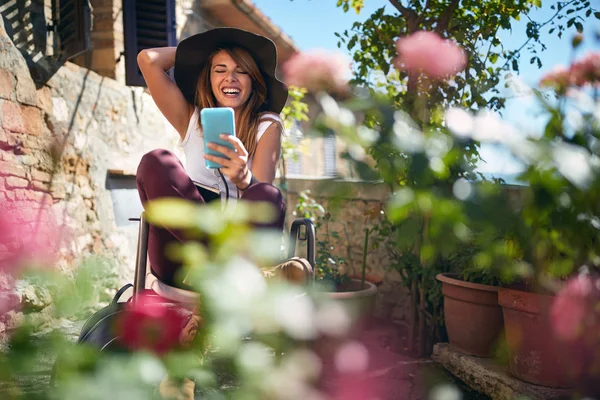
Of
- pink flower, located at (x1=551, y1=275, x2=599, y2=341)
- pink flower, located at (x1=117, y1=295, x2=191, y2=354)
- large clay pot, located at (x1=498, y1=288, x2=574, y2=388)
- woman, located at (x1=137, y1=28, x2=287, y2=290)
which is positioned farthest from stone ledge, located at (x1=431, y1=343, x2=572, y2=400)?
pink flower, located at (x1=117, y1=295, x2=191, y2=354)

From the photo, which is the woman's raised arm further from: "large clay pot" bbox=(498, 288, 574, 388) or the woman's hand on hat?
"large clay pot" bbox=(498, 288, 574, 388)

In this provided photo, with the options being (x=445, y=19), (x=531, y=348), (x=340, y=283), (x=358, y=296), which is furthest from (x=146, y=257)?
(x=445, y=19)

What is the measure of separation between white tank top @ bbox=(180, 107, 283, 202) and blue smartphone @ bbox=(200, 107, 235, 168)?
0.50 metres

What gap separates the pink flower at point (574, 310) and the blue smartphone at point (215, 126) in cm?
90

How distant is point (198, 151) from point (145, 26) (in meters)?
3.31

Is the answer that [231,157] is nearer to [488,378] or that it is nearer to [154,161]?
[154,161]

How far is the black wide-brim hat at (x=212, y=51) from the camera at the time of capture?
2.07m

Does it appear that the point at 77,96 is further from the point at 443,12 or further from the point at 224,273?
the point at 224,273

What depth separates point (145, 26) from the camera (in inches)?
193

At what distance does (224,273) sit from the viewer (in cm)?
52

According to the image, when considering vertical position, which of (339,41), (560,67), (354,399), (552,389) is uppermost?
(339,41)

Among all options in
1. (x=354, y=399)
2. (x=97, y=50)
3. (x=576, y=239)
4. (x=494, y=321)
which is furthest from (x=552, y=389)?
(x=97, y=50)

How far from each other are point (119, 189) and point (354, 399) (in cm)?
404

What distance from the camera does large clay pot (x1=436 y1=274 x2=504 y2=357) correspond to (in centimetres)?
309
